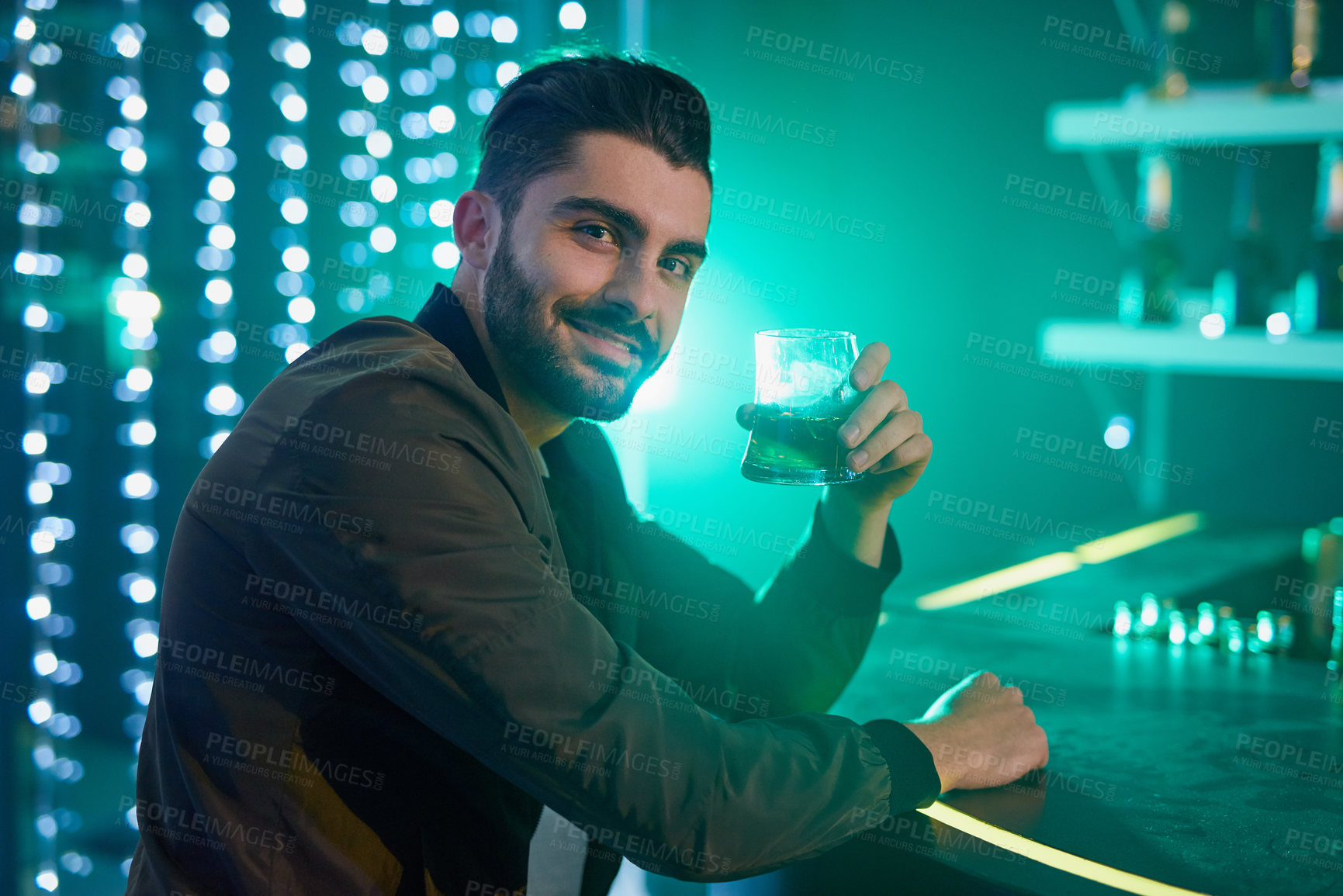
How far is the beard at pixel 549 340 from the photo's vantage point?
116 centimetres

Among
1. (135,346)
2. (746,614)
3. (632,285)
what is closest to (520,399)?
(632,285)

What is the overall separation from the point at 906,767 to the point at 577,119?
0.85 meters

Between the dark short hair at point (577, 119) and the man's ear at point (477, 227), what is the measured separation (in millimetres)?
15

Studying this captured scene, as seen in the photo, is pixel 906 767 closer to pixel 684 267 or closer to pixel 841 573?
pixel 841 573

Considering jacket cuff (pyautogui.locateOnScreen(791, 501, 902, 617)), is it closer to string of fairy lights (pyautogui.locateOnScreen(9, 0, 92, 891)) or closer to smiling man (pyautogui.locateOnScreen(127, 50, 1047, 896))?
smiling man (pyautogui.locateOnScreen(127, 50, 1047, 896))

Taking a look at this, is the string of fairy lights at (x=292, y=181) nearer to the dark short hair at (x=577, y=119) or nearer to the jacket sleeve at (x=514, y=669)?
the dark short hair at (x=577, y=119)

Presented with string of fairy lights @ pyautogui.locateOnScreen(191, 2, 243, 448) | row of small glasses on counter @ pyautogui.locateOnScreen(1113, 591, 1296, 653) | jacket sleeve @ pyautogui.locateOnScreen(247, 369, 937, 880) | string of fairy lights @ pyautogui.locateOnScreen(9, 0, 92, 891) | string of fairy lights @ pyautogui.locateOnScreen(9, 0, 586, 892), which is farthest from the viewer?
string of fairy lights @ pyautogui.locateOnScreen(191, 2, 243, 448)

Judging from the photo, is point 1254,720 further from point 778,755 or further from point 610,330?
point 610,330

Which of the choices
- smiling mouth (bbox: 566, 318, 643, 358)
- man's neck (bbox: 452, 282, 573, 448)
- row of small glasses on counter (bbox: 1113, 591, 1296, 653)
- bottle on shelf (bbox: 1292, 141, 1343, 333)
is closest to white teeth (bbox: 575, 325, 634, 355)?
smiling mouth (bbox: 566, 318, 643, 358)

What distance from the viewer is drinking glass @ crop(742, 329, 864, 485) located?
1.12m

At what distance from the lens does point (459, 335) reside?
1.09 meters

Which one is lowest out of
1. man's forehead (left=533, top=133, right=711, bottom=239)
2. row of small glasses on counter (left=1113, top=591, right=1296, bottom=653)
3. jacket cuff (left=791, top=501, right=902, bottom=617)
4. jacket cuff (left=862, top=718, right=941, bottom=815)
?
jacket cuff (left=862, top=718, right=941, bottom=815)

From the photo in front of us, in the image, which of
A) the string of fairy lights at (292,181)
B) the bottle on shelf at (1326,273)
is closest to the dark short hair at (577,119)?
the string of fairy lights at (292,181)

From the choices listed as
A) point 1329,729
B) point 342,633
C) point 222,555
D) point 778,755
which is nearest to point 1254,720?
point 1329,729
